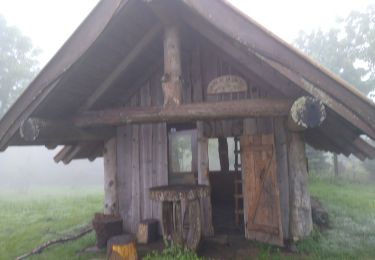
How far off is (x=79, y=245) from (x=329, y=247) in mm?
5652

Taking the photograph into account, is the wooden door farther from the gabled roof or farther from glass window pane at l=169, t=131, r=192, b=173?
glass window pane at l=169, t=131, r=192, b=173

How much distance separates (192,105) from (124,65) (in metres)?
2.10

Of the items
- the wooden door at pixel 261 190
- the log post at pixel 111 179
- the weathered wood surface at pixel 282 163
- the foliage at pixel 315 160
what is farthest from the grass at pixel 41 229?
the foliage at pixel 315 160

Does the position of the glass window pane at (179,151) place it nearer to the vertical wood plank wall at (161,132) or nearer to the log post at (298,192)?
the vertical wood plank wall at (161,132)

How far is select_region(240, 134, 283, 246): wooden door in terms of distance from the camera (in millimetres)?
7285

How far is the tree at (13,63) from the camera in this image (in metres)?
25.0

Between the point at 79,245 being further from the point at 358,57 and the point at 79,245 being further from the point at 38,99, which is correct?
the point at 358,57

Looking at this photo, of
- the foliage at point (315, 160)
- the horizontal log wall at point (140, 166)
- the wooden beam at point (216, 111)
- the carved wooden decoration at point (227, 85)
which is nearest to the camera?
the wooden beam at point (216, 111)

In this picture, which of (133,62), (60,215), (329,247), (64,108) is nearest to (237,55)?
(133,62)

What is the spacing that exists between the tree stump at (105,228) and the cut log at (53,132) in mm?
1961

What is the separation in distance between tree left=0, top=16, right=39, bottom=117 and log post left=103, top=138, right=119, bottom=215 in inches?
774

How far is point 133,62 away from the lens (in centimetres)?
744

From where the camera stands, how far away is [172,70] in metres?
6.09

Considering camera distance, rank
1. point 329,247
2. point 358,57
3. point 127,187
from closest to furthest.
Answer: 1. point 329,247
2. point 127,187
3. point 358,57
